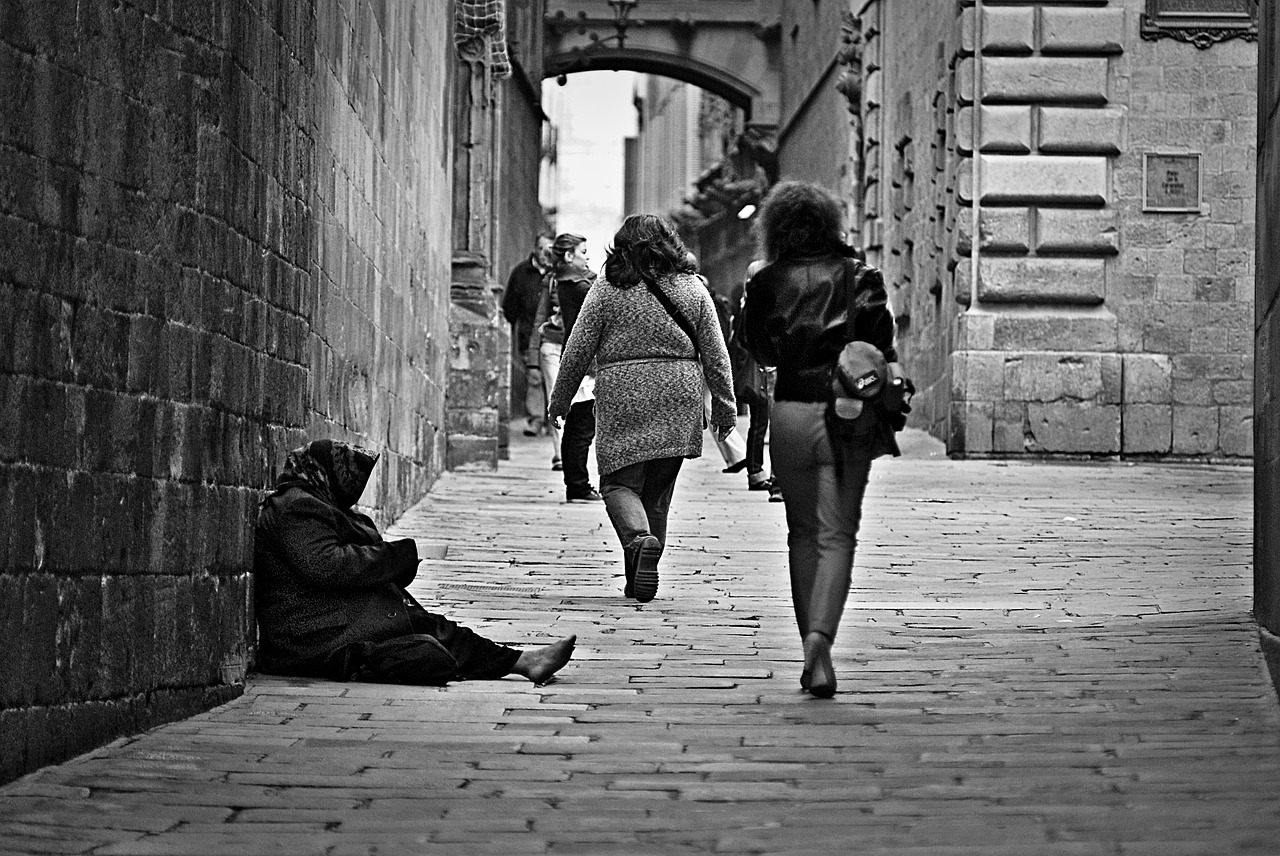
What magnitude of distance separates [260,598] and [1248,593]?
4.41m

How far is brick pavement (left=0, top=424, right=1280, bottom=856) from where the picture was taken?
13.9 feet

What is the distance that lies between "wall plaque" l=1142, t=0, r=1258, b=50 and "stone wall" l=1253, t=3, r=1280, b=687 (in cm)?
1076

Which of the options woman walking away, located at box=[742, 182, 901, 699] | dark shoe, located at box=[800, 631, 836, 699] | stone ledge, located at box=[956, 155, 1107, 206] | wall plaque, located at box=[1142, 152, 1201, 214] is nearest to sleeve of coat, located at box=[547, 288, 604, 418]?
woman walking away, located at box=[742, 182, 901, 699]

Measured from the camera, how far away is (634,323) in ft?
29.3

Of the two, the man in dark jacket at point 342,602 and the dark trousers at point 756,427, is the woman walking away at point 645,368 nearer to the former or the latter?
the man in dark jacket at point 342,602

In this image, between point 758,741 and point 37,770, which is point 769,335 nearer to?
point 758,741

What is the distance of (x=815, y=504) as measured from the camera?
627cm

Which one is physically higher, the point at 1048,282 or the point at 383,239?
the point at 1048,282

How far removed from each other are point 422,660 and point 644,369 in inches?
106

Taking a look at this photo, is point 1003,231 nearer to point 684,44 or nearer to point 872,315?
point 872,315

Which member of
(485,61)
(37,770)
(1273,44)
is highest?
(485,61)

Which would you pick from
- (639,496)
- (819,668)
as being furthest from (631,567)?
(819,668)

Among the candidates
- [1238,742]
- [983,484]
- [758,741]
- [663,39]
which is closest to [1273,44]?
[1238,742]

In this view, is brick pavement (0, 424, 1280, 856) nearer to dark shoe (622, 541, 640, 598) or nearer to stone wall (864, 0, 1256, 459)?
dark shoe (622, 541, 640, 598)
